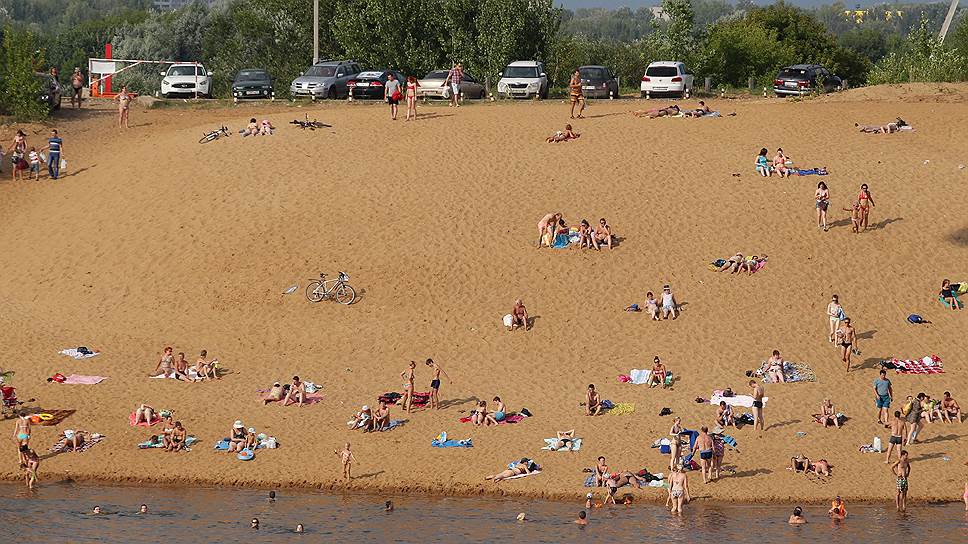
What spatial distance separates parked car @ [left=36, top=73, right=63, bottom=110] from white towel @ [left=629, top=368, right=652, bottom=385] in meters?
28.5

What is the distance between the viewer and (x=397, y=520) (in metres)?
25.0

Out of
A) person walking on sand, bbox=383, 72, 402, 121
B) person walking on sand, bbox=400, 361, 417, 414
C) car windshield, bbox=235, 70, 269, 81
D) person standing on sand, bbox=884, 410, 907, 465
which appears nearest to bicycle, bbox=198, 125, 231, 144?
person walking on sand, bbox=383, 72, 402, 121

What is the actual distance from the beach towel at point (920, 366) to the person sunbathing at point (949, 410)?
2131mm

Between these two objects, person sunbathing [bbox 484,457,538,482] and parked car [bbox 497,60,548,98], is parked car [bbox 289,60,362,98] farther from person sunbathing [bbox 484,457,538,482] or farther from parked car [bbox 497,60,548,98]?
person sunbathing [bbox 484,457,538,482]

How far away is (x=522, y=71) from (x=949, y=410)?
30745mm

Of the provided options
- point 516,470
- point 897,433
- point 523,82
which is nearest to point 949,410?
point 897,433

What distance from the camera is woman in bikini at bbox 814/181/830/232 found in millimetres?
36656

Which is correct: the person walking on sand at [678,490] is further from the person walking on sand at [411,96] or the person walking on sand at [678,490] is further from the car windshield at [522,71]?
the car windshield at [522,71]

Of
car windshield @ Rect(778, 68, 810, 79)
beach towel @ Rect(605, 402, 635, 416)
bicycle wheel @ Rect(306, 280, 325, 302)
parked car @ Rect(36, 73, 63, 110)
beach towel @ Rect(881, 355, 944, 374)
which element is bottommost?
beach towel @ Rect(605, 402, 635, 416)

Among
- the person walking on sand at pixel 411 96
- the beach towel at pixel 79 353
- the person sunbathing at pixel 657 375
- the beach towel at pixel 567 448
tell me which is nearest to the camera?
the beach towel at pixel 567 448

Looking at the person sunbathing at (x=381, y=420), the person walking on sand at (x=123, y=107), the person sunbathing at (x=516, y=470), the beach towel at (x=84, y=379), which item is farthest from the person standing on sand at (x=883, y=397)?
the person walking on sand at (x=123, y=107)

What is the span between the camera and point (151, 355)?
3253cm

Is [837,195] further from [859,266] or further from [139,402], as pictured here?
[139,402]

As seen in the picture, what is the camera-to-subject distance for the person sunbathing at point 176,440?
27.7m
